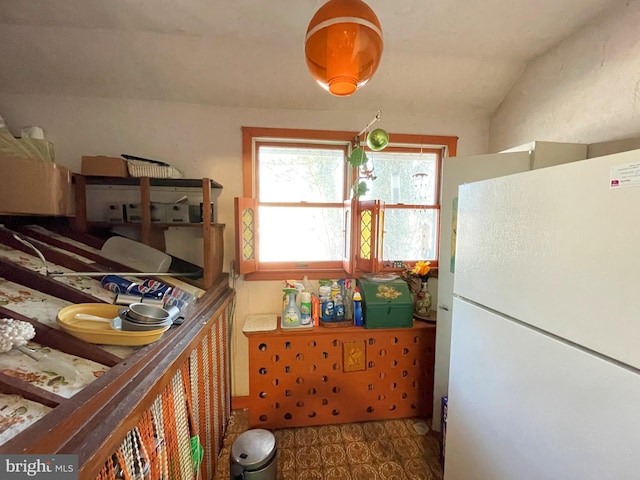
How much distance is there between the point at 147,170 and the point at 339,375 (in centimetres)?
172

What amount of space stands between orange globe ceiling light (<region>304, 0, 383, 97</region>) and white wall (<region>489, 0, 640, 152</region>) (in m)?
1.37

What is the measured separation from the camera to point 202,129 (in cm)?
186

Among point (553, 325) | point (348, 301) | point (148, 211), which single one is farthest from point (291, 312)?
point (553, 325)

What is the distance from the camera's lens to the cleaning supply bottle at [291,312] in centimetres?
174

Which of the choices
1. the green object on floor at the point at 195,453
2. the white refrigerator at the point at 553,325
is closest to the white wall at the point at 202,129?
the green object on floor at the point at 195,453

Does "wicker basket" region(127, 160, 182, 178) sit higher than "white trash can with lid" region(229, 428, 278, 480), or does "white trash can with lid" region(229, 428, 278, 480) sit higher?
"wicker basket" region(127, 160, 182, 178)

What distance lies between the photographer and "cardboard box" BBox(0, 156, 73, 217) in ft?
3.35

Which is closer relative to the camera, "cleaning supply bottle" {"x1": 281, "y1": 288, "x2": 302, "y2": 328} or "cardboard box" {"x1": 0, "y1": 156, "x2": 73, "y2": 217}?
"cardboard box" {"x1": 0, "y1": 156, "x2": 73, "y2": 217}

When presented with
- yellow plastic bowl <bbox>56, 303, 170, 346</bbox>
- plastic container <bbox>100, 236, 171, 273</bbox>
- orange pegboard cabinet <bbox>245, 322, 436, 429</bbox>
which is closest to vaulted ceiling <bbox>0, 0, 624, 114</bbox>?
plastic container <bbox>100, 236, 171, 273</bbox>

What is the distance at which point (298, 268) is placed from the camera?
6.61 feet

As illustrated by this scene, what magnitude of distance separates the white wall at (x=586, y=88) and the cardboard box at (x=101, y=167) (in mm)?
2521

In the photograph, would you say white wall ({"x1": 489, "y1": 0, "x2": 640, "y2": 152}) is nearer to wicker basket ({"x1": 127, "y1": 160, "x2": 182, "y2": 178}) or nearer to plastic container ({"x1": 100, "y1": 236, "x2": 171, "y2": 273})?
wicker basket ({"x1": 127, "y1": 160, "x2": 182, "y2": 178})

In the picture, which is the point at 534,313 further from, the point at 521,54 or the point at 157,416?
the point at 521,54

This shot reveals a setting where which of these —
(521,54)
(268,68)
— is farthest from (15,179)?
(521,54)
